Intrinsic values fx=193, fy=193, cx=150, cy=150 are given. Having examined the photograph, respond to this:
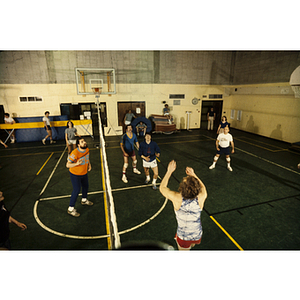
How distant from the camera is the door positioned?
15827 mm

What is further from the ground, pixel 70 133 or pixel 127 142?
pixel 70 133

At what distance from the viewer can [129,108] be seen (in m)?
16.0

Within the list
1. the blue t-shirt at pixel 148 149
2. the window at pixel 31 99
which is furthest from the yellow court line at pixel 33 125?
the blue t-shirt at pixel 148 149

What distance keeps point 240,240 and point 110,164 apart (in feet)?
21.4

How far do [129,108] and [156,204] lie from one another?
11376 millimetres

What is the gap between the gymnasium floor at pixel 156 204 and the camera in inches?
181


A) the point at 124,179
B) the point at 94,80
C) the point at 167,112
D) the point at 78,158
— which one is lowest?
the point at 124,179

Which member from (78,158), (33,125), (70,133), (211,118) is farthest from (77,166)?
(211,118)

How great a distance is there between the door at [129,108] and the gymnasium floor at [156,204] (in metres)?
6.07

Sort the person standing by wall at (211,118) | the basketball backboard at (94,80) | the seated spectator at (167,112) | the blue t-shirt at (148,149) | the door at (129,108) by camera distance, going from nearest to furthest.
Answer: the blue t-shirt at (148,149)
the basketball backboard at (94,80)
the door at (129,108)
the seated spectator at (167,112)
the person standing by wall at (211,118)

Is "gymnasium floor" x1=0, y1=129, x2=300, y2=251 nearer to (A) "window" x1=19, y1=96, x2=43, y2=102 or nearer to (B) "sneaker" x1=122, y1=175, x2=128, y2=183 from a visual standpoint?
(B) "sneaker" x1=122, y1=175, x2=128, y2=183

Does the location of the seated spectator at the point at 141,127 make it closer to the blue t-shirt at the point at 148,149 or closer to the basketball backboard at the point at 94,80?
the basketball backboard at the point at 94,80

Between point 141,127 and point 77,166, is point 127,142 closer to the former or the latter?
point 77,166

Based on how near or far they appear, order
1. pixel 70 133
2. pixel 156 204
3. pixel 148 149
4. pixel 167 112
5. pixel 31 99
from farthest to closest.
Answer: pixel 167 112 < pixel 31 99 < pixel 70 133 < pixel 148 149 < pixel 156 204
